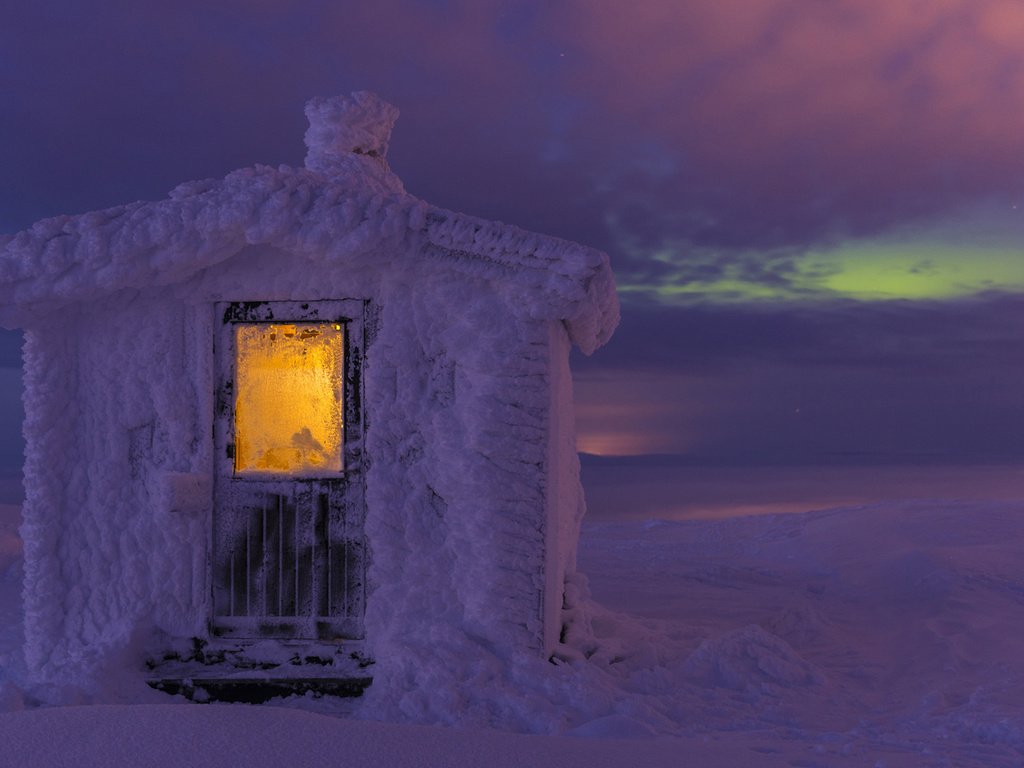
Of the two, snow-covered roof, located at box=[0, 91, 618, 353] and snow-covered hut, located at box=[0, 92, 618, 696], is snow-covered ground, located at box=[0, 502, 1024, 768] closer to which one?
snow-covered hut, located at box=[0, 92, 618, 696]

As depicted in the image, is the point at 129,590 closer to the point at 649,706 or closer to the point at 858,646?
the point at 649,706

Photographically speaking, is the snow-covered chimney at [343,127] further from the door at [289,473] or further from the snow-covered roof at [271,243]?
the door at [289,473]

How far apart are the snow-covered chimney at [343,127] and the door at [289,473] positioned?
148 centimetres

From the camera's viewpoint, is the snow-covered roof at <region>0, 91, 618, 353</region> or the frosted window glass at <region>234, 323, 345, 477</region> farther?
the frosted window glass at <region>234, 323, 345, 477</region>

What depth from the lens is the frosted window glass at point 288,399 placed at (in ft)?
24.6

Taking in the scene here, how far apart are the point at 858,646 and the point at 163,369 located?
6415mm

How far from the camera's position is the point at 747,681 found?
7.60 meters

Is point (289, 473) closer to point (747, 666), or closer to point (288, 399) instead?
point (288, 399)

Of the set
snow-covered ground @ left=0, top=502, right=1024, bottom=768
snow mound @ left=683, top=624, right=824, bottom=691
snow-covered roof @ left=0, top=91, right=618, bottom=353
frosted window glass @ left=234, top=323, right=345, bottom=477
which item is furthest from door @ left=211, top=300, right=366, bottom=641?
snow mound @ left=683, top=624, right=824, bottom=691

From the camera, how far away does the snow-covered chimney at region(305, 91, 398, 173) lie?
822 cm

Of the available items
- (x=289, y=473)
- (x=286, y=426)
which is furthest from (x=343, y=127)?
(x=289, y=473)

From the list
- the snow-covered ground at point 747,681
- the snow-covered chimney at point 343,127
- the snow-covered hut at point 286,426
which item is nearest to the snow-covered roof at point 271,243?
the snow-covered hut at point 286,426

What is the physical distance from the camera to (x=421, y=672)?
22.1ft

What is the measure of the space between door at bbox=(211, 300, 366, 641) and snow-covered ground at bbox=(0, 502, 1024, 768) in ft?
2.55
